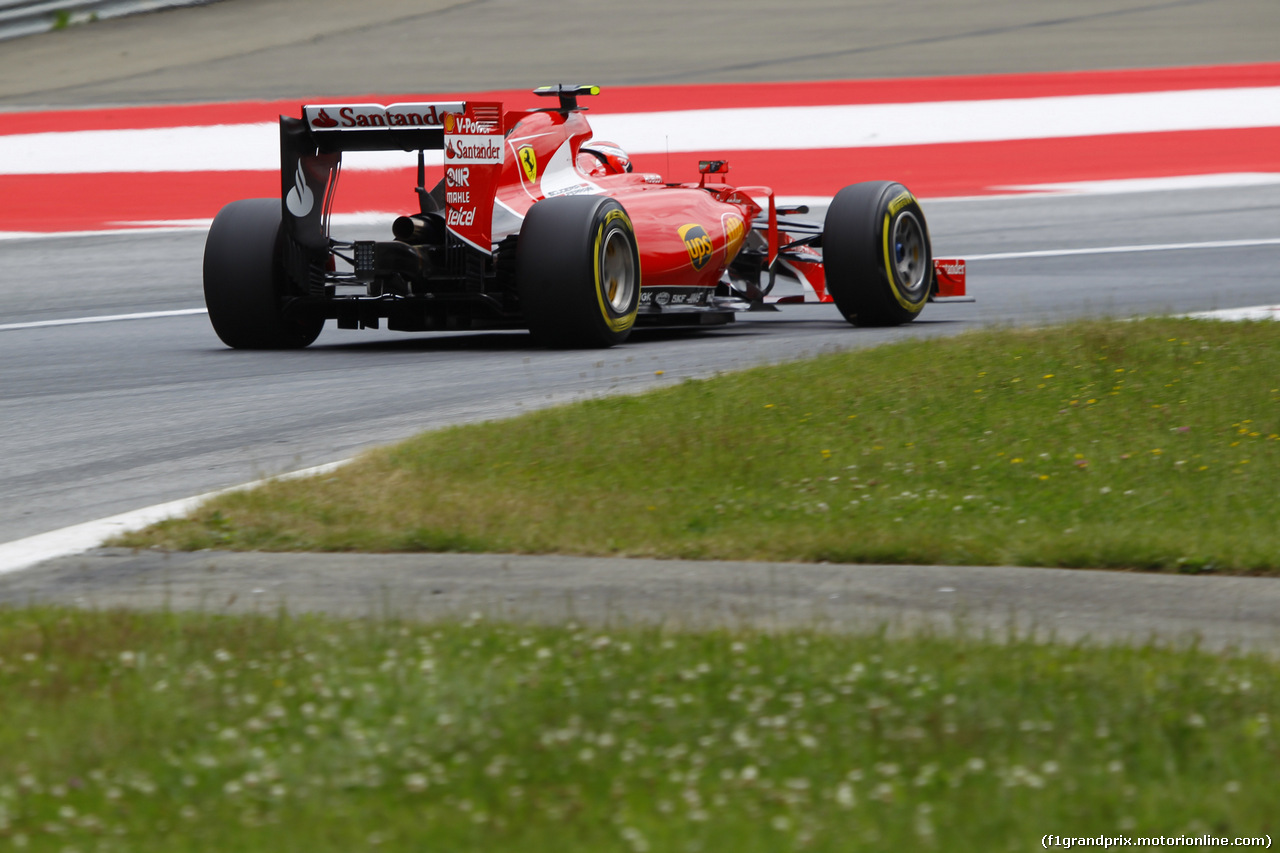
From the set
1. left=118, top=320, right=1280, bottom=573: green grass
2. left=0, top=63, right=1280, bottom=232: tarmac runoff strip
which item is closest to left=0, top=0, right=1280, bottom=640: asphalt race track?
left=118, top=320, right=1280, bottom=573: green grass

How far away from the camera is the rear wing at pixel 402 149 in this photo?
12.7 metres

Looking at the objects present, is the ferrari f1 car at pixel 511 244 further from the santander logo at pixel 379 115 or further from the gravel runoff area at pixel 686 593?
the gravel runoff area at pixel 686 593

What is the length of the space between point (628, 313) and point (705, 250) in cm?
119

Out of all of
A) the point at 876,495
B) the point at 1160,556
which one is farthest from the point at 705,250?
the point at 1160,556

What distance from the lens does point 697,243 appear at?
554 inches

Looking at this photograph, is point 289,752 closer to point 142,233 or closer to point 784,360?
point 784,360

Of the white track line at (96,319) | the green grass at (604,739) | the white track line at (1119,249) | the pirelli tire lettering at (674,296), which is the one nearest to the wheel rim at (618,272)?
the pirelli tire lettering at (674,296)

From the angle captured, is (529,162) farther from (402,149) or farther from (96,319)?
(96,319)

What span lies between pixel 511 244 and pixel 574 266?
0.67 metres

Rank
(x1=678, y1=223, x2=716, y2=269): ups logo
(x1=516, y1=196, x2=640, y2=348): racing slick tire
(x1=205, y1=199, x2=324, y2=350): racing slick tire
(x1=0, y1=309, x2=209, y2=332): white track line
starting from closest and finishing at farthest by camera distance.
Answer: (x1=516, y1=196, x2=640, y2=348): racing slick tire
(x1=205, y1=199, x2=324, y2=350): racing slick tire
(x1=678, y1=223, x2=716, y2=269): ups logo
(x1=0, y1=309, x2=209, y2=332): white track line

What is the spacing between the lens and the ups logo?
1398cm

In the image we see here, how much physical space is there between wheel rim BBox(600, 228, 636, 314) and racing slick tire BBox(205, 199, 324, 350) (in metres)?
2.39

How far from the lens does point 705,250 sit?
14164 mm

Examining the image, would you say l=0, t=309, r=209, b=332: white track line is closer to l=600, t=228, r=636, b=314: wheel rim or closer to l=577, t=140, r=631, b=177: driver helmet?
l=577, t=140, r=631, b=177: driver helmet
